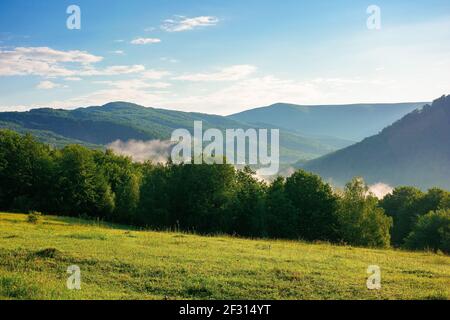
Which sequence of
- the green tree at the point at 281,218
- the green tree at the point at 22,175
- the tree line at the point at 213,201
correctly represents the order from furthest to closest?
the green tree at the point at 22,175
the tree line at the point at 213,201
the green tree at the point at 281,218

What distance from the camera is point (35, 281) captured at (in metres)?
16.9

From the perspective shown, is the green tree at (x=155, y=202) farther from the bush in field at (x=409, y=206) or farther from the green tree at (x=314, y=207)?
the bush in field at (x=409, y=206)

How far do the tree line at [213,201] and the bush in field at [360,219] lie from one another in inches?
4.9

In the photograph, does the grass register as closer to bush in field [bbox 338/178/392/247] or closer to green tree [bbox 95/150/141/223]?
bush in field [bbox 338/178/392/247]

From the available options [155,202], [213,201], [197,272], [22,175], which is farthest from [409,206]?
[197,272]

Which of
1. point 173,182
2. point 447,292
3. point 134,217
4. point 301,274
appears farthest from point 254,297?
point 134,217

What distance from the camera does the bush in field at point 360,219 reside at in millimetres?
56156

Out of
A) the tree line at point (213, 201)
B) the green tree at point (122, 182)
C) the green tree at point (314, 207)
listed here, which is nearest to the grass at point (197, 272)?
the tree line at point (213, 201)

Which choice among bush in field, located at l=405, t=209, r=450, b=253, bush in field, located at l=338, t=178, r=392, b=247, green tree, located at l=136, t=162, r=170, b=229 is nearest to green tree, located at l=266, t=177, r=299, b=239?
bush in field, located at l=338, t=178, r=392, b=247

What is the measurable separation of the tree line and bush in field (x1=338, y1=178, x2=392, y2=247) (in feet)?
0.41

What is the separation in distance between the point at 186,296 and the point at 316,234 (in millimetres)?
45795

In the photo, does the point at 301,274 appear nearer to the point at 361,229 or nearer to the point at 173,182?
the point at 361,229

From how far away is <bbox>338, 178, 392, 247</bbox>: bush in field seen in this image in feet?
184

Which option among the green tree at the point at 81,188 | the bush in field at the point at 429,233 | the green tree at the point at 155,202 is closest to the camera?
the green tree at the point at 155,202
